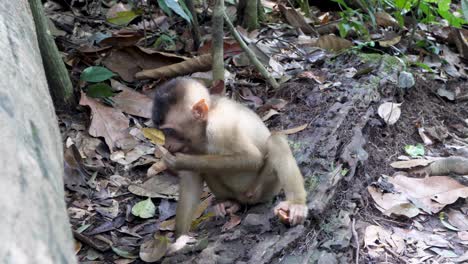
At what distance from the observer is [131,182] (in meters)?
4.54

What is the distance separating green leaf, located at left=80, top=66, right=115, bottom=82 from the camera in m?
4.96

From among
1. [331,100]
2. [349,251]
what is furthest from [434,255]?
[331,100]

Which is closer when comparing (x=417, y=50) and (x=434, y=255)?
(x=434, y=255)

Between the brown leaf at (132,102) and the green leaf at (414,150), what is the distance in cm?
233

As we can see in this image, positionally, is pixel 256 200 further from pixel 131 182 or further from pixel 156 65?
pixel 156 65

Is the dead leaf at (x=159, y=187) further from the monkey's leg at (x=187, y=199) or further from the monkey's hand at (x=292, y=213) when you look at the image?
the monkey's hand at (x=292, y=213)

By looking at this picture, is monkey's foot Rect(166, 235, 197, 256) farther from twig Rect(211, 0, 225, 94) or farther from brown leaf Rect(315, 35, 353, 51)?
brown leaf Rect(315, 35, 353, 51)

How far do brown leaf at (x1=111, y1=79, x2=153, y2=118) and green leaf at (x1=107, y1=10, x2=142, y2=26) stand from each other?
1241 mm

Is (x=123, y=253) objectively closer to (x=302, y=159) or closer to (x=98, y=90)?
(x=302, y=159)

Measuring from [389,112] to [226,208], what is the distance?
5.85ft

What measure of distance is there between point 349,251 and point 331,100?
1790 mm

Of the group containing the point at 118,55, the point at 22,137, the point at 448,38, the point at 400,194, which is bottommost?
the point at 448,38

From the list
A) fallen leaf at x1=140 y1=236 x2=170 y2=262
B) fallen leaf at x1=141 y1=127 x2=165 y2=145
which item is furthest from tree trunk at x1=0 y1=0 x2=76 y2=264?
fallen leaf at x1=141 y1=127 x2=165 y2=145

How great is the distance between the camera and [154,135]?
4.75 metres
